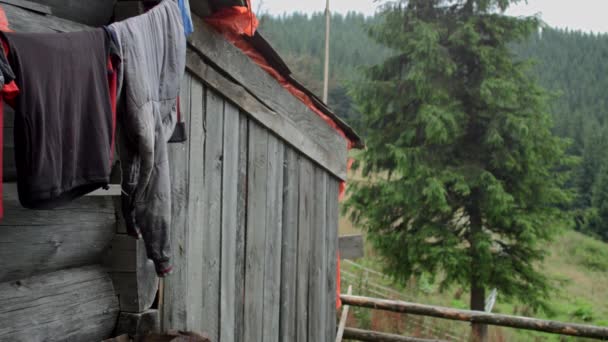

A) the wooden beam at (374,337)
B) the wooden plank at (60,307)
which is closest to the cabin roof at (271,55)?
the wooden plank at (60,307)

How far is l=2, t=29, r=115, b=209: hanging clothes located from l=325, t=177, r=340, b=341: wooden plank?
2.75 metres

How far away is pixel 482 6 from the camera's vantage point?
12414mm

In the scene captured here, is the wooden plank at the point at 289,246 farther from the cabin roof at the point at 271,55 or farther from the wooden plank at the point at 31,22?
the wooden plank at the point at 31,22

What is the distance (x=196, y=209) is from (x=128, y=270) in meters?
0.59

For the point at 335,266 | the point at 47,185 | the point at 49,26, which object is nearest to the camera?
the point at 47,185

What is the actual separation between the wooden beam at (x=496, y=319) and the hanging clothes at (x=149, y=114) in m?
5.14

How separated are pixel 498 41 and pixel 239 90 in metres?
10.6

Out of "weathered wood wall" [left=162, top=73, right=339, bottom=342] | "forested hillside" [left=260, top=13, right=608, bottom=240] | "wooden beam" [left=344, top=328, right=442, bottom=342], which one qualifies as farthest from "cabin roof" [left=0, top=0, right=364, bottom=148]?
"forested hillside" [left=260, top=13, right=608, bottom=240]

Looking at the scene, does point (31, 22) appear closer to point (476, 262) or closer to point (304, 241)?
point (304, 241)

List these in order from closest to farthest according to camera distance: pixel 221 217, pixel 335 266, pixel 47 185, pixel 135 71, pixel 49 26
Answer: pixel 47 185 → pixel 135 71 → pixel 49 26 → pixel 221 217 → pixel 335 266

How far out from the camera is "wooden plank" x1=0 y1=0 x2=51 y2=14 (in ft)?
6.35

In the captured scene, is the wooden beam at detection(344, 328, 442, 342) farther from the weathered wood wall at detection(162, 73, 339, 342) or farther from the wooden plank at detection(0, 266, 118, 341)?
the wooden plank at detection(0, 266, 118, 341)

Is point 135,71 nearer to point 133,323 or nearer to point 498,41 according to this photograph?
point 133,323

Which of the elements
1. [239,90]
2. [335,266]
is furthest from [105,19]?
[335,266]
